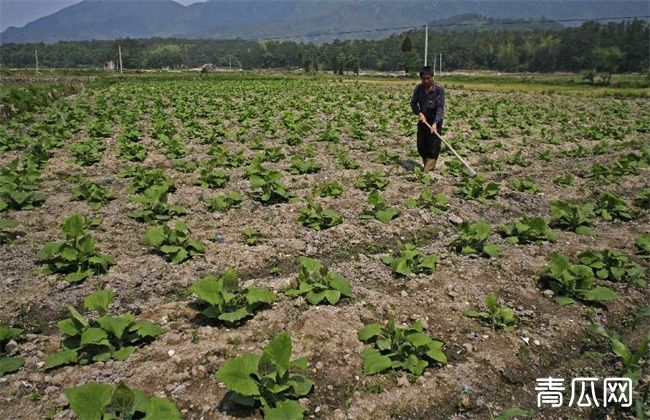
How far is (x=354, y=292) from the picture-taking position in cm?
516

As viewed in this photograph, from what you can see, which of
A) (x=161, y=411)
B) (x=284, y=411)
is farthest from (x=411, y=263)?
(x=161, y=411)

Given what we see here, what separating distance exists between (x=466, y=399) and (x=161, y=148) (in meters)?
10.9

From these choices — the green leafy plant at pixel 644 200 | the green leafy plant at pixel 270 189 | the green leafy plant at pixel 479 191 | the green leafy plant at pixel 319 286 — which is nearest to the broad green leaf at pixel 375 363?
the green leafy plant at pixel 319 286

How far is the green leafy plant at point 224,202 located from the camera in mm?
Result: 7594

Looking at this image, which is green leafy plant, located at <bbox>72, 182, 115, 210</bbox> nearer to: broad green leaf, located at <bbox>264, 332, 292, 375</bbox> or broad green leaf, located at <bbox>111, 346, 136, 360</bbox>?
broad green leaf, located at <bbox>111, 346, 136, 360</bbox>

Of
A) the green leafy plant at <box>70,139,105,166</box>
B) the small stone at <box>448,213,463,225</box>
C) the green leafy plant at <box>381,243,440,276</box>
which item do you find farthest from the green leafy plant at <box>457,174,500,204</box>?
the green leafy plant at <box>70,139,105,166</box>

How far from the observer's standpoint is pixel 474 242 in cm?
616

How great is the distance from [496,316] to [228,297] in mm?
2574

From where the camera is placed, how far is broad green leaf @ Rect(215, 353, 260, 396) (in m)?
3.21

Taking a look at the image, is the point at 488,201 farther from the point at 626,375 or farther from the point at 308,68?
the point at 308,68

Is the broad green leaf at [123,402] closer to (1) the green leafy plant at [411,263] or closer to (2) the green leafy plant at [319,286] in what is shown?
(2) the green leafy plant at [319,286]

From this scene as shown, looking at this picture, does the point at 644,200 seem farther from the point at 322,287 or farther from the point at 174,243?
the point at 174,243

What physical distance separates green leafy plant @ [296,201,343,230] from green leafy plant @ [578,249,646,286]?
3.19 metres

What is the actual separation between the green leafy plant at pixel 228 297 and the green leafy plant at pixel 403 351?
3.54 feet
